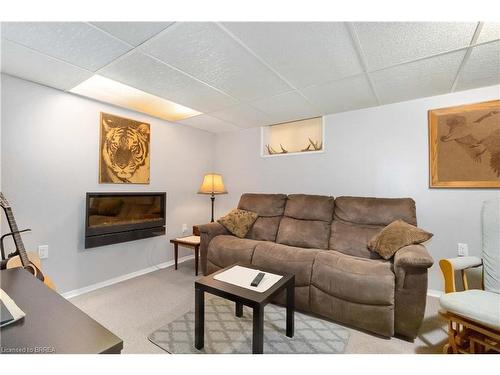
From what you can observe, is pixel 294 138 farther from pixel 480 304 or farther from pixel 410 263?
pixel 480 304

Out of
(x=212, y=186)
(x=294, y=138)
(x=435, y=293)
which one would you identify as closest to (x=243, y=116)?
(x=294, y=138)

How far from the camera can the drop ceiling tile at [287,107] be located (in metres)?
2.50

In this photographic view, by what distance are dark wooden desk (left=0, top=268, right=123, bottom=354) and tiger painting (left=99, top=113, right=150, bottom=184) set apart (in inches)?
78.9

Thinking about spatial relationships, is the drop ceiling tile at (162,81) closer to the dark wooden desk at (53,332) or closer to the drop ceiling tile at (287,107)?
the drop ceiling tile at (287,107)

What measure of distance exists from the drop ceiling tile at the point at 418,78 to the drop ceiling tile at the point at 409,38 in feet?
0.47

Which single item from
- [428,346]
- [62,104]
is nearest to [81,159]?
[62,104]

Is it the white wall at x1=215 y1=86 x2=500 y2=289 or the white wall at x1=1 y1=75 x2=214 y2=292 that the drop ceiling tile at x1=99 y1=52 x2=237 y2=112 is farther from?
the white wall at x1=215 y1=86 x2=500 y2=289

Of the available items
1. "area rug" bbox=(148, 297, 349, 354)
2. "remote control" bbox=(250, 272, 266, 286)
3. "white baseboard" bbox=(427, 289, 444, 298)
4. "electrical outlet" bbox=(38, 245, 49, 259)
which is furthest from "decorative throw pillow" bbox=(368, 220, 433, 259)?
"electrical outlet" bbox=(38, 245, 49, 259)

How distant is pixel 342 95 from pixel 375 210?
128cm

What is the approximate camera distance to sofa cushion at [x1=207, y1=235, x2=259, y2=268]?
2469 mm

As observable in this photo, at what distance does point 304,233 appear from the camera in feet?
8.75

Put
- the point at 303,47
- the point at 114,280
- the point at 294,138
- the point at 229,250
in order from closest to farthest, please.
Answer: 1. the point at 303,47
2. the point at 229,250
3. the point at 114,280
4. the point at 294,138

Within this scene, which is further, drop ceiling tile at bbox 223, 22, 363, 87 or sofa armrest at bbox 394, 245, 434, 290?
sofa armrest at bbox 394, 245, 434, 290
